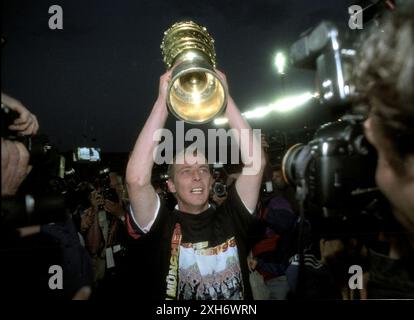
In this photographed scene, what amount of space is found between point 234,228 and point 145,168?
2.82 ft

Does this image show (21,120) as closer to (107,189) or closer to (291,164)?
(291,164)

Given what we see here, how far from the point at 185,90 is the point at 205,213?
113cm

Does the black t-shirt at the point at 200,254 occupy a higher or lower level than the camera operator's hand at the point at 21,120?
lower

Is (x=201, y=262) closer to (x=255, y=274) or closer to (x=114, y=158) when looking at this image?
(x=255, y=274)

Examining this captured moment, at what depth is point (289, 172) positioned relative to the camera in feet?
5.09

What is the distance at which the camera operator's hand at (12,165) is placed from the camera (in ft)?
3.59

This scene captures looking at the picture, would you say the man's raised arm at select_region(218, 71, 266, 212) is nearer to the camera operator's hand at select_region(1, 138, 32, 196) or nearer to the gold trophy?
the gold trophy

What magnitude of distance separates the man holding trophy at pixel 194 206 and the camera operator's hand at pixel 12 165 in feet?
2.45

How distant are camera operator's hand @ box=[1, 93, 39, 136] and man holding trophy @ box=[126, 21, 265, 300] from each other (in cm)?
67

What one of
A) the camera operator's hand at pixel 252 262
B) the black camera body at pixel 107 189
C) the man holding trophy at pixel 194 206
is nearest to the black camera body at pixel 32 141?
the man holding trophy at pixel 194 206

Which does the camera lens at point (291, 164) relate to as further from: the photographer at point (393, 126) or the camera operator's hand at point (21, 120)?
the camera operator's hand at point (21, 120)

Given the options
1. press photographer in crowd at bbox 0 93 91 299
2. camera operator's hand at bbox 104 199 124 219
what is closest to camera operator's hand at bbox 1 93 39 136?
press photographer in crowd at bbox 0 93 91 299

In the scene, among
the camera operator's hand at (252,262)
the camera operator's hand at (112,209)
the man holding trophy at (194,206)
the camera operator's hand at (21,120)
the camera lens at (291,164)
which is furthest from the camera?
the camera operator's hand at (112,209)
